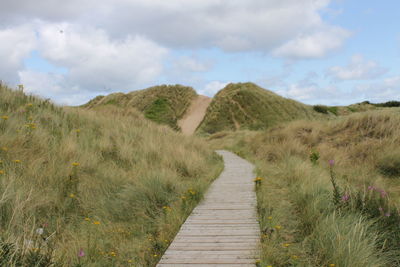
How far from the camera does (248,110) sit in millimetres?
35656

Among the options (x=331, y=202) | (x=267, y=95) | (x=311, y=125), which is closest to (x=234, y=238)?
(x=331, y=202)

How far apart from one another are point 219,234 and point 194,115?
115 ft

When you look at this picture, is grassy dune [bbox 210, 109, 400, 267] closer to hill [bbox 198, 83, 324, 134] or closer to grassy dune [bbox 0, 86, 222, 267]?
grassy dune [bbox 0, 86, 222, 267]

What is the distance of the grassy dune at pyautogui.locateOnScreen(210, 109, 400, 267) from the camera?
10.9 feet

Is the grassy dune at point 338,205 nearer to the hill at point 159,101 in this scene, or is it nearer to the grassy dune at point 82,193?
the grassy dune at point 82,193

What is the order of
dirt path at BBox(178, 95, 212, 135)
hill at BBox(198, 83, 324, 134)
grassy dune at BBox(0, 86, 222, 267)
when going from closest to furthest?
grassy dune at BBox(0, 86, 222, 267)
hill at BBox(198, 83, 324, 134)
dirt path at BBox(178, 95, 212, 135)

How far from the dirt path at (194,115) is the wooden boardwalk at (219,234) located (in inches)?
1135

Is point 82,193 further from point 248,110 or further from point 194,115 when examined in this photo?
point 194,115

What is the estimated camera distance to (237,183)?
7.17 m

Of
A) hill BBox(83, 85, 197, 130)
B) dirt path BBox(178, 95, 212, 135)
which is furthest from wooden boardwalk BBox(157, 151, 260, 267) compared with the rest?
hill BBox(83, 85, 197, 130)

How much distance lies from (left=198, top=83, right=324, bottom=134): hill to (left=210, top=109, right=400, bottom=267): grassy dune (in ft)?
72.2

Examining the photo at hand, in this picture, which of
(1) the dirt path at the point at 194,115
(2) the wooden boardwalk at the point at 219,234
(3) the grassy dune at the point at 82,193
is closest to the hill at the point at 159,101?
(1) the dirt path at the point at 194,115

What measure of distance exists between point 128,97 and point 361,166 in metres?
38.7

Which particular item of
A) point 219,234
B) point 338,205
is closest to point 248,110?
point 338,205
